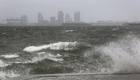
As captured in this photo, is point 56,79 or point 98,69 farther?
point 98,69

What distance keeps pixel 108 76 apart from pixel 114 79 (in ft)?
2.01

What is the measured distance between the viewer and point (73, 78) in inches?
397

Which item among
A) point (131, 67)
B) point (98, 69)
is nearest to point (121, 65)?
point (131, 67)

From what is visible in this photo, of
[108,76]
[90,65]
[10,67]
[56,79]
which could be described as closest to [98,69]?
[90,65]

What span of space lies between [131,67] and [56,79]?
4.06m

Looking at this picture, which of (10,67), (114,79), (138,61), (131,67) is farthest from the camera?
(10,67)

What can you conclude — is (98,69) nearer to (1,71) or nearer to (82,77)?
(82,77)

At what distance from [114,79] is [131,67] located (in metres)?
2.35

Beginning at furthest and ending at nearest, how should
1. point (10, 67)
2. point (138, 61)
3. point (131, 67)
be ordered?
point (10, 67) < point (138, 61) < point (131, 67)

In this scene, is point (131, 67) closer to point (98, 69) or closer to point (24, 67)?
point (98, 69)

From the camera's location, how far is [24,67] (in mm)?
14695

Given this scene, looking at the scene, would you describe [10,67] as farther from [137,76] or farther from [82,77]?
[137,76]

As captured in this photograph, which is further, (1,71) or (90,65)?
(90,65)

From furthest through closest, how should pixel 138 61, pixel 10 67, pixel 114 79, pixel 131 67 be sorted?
pixel 10 67, pixel 138 61, pixel 131 67, pixel 114 79
